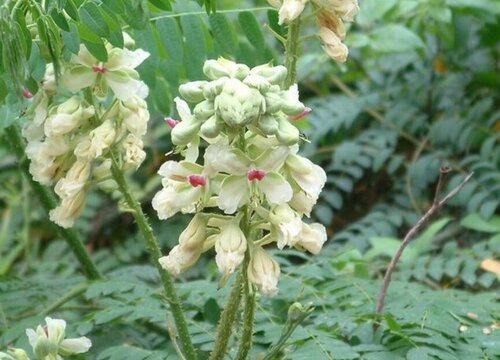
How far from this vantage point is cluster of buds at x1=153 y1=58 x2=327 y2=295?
1274mm

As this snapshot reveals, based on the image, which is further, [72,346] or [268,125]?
[72,346]

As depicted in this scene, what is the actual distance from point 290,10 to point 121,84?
0.29 meters

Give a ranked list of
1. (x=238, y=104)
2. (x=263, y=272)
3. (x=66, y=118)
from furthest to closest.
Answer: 1. (x=66, y=118)
2. (x=263, y=272)
3. (x=238, y=104)

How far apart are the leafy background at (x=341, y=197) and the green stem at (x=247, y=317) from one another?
0.66 feet

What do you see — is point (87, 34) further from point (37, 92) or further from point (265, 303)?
point (265, 303)

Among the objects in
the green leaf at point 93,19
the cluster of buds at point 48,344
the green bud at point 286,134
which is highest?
the green leaf at point 93,19

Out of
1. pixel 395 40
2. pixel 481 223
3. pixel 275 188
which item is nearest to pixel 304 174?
pixel 275 188

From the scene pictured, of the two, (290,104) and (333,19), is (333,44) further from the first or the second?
(290,104)

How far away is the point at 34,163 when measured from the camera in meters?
1.52

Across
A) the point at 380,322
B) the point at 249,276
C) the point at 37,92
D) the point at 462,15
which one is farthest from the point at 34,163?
the point at 462,15

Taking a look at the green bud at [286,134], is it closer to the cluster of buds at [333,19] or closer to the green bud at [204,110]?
the green bud at [204,110]

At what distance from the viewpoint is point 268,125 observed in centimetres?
127

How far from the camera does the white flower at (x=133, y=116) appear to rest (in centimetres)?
151

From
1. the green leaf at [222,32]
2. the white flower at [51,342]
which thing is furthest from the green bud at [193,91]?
the green leaf at [222,32]
